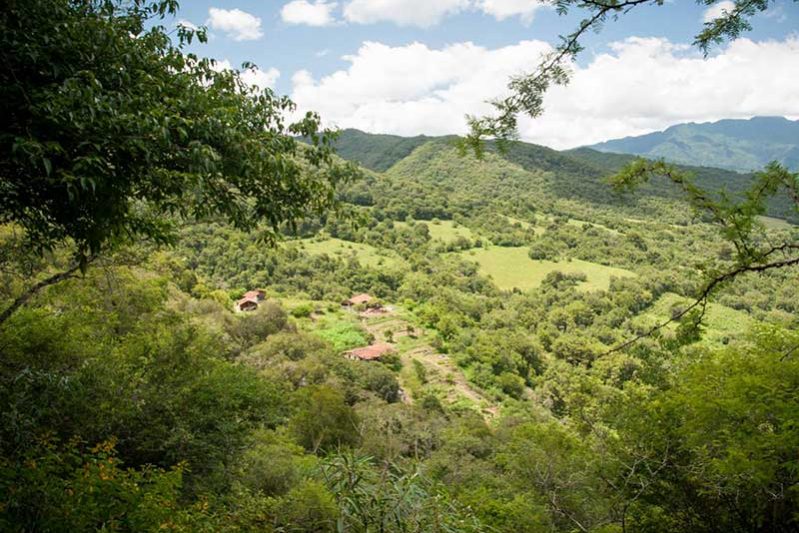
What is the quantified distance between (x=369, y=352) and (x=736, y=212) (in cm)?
3723

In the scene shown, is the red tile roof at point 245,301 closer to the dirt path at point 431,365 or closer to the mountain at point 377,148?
the dirt path at point 431,365

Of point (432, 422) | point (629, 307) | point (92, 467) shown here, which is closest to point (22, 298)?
point (92, 467)

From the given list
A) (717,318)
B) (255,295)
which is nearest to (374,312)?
(255,295)

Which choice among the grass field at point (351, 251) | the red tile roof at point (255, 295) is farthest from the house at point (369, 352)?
the grass field at point (351, 251)

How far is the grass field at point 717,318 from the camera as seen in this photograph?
138 ft

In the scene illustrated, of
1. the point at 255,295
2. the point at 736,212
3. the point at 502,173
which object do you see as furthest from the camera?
the point at 502,173

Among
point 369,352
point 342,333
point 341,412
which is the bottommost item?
point 342,333

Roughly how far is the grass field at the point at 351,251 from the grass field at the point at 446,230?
12.6 metres

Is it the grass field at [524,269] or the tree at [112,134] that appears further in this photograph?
the grass field at [524,269]

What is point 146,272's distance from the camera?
17.6 meters

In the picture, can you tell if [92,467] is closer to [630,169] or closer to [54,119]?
[54,119]

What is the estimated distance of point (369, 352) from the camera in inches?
1540

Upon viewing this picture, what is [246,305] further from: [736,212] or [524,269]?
[736,212]

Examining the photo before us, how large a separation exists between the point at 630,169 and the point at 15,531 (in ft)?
16.0
